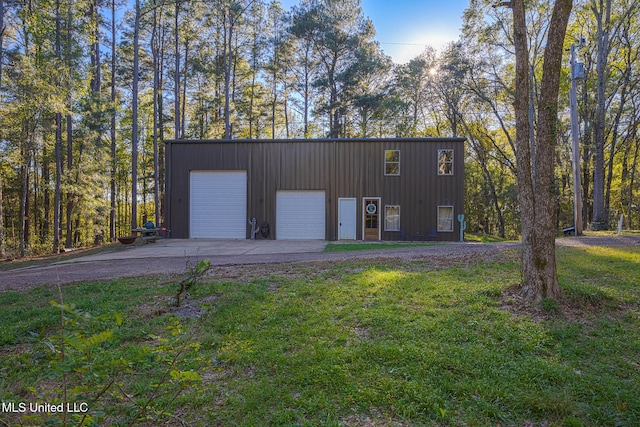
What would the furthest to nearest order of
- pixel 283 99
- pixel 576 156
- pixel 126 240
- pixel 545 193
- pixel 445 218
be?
pixel 283 99
pixel 445 218
pixel 126 240
pixel 576 156
pixel 545 193

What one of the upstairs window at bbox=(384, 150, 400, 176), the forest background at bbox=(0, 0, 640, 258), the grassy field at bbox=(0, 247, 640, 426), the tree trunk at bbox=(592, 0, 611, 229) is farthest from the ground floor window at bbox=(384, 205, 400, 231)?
the grassy field at bbox=(0, 247, 640, 426)

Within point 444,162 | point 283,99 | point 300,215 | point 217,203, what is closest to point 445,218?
point 444,162

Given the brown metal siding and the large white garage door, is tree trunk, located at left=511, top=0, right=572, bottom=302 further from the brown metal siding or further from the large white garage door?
the large white garage door

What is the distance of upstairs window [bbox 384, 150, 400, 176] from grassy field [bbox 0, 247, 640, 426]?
1030 cm

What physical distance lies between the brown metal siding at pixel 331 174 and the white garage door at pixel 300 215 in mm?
285

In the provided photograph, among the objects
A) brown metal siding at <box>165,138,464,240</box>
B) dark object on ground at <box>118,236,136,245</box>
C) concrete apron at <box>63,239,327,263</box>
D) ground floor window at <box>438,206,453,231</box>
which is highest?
brown metal siding at <box>165,138,464,240</box>

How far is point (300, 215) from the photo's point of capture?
14945mm

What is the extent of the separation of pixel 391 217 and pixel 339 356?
12456 millimetres

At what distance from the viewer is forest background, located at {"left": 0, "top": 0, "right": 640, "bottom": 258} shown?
14.6m

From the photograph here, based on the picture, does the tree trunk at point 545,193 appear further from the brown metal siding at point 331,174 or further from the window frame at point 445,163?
the window frame at point 445,163

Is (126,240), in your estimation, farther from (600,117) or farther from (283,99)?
(600,117)

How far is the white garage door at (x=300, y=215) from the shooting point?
1489cm

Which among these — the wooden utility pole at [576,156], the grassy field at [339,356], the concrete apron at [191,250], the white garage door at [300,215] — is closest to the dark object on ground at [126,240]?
the concrete apron at [191,250]

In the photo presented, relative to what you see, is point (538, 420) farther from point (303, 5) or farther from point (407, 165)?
point (303, 5)
